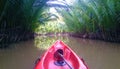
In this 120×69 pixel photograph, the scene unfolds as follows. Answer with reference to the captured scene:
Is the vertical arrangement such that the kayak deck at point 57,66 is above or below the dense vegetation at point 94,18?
below

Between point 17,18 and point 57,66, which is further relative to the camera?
point 17,18

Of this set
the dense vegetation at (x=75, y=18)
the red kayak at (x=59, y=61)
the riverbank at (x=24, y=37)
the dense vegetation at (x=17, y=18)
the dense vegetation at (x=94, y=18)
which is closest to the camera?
the red kayak at (x=59, y=61)

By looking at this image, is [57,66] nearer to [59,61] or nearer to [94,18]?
[59,61]

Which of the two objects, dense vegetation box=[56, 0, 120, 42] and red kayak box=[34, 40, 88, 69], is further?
dense vegetation box=[56, 0, 120, 42]

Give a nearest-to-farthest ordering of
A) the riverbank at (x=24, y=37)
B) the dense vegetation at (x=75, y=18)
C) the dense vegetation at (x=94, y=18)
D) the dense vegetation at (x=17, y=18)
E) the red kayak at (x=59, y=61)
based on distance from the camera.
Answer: the red kayak at (x=59, y=61)
the riverbank at (x=24, y=37)
the dense vegetation at (x=17, y=18)
the dense vegetation at (x=75, y=18)
the dense vegetation at (x=94, y=18)

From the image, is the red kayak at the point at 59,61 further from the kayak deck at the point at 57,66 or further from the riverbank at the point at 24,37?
the riverbank at the point at 24,37

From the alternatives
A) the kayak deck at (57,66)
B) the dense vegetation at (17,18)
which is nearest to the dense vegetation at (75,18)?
the dense vegetation at (17,18)

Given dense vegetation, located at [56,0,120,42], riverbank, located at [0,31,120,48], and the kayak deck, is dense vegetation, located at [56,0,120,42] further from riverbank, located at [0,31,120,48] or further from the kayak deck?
the kayak deck

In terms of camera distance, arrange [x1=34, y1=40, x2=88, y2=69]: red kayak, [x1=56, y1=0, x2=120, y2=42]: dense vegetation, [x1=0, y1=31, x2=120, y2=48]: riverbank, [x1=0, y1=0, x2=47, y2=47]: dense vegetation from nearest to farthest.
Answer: [x1=34, y1=40, x2=88, y2=69]: red kayak, [x1=0, y1=31, x2=120, y2=48]: riverbank, [x1=0, y1=0, x2=47, y2=47]: dense vegetation, [x1=56, y1=0, x2=120, y2=42]: dense vegetation

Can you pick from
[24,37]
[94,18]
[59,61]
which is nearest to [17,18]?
[24,37]

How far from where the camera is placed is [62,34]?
62.2 ft

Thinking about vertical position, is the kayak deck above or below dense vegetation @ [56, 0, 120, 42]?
below

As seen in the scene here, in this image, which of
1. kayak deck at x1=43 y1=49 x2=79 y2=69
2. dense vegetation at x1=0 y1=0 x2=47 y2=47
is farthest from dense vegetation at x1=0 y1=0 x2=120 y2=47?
kayak deck at x1=43 y1=49 x2=79 y2=69

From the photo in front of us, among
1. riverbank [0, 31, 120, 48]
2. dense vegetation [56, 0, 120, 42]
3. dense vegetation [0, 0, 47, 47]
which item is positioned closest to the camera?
riverbank [0, 31, 120, 48]
